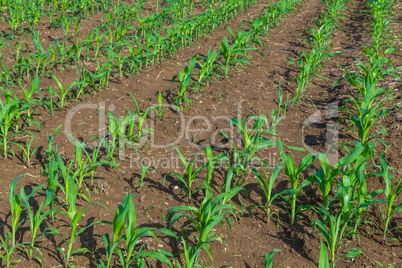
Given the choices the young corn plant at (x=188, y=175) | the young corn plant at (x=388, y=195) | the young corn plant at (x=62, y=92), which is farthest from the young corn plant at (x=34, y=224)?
the young corn plant at (x=388, y=195)

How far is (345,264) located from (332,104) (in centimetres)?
235

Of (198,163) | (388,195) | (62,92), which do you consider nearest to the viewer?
(388,195)

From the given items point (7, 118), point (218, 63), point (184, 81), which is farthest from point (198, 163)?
point (218, 63)

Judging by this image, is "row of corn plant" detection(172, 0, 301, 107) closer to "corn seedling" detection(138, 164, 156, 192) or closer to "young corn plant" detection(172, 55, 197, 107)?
"young corn plant" detection(172, 55, 197, 107)

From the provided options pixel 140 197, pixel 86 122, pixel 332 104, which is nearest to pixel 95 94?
pixel 86 122

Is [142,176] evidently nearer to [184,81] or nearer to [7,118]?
[7,118]

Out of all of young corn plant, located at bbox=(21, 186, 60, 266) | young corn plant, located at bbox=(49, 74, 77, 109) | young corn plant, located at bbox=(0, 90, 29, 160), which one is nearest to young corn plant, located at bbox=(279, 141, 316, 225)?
young corn plant, located at bbox=(21, 186, 60, 266)

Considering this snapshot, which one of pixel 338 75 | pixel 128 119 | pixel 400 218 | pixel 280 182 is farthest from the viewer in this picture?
pixel 338 75

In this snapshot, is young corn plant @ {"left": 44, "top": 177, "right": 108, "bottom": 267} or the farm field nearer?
young corn plant @ {"left": 44, "top": 177, "right": 108, "bottom": 267}

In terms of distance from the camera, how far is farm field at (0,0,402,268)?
229cm

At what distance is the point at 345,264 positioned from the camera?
232cm

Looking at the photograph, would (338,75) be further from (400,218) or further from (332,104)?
(400,218)

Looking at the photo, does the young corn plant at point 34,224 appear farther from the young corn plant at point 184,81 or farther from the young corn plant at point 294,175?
the young corn plant at point 184,81

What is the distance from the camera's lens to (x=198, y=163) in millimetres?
3268
